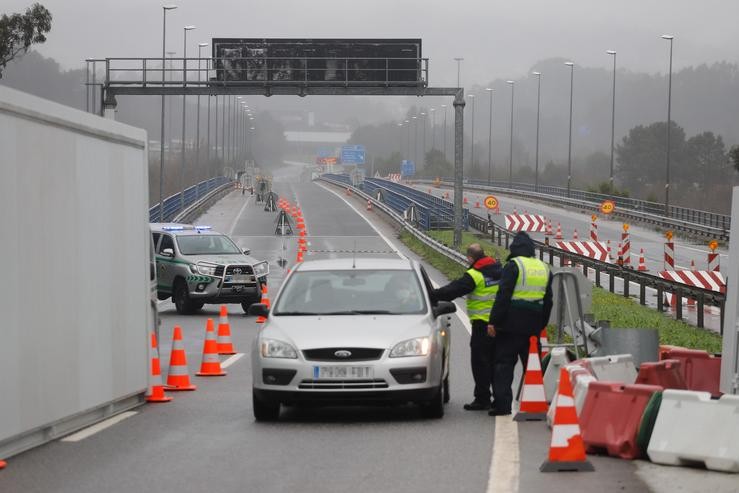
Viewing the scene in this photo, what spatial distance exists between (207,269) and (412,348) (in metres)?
16.3

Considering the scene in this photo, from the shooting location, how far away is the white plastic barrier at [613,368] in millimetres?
12773

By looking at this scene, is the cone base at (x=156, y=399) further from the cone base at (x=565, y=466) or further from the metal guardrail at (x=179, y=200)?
the metal guardrail at (x=179, y=200)

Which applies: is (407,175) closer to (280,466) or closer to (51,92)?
(51,92)

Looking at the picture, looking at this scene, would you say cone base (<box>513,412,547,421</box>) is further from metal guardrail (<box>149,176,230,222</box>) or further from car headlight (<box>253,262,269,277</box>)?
metal guardrail (<box>149,176,230,222</box>)

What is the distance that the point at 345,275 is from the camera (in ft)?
45.4

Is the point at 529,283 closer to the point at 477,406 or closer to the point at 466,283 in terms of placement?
the point at 466,283

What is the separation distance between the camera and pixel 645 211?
8506cm

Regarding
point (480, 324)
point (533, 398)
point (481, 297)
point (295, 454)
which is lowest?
point (295, 454)

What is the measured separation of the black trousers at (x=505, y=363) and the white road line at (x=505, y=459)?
A: 0.18 meters

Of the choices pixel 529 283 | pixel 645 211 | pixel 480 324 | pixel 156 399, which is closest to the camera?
pixel 529 283

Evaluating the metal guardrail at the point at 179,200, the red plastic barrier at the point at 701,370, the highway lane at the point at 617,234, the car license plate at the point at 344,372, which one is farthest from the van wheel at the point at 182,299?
the metal guardrail at the point at 179,200

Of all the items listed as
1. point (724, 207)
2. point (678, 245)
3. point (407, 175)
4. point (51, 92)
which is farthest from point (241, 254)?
point (407, 175)

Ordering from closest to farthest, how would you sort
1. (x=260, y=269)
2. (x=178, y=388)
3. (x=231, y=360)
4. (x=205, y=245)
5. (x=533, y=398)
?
1. (x=533, y=398)
2. (x=178, y=388)
3. (x=231, y=360)
4. (x=260, y=269)
5. (x=205, y=245)

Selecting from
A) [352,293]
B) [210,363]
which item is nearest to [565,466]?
[352,293]
